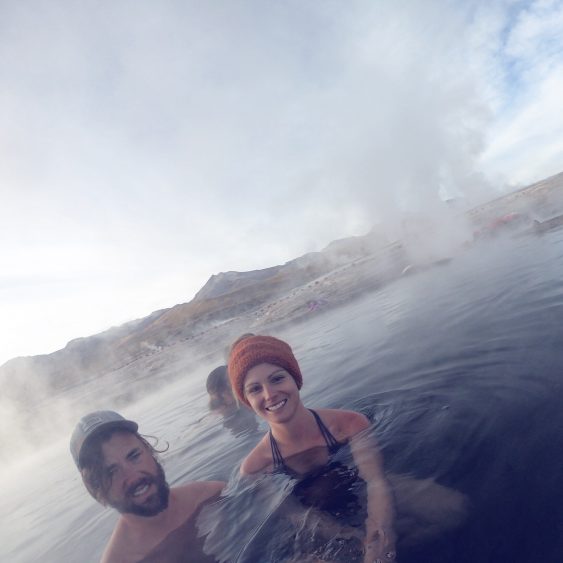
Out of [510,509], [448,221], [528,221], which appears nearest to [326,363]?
[510,509]

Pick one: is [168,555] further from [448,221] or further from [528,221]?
[448,221]

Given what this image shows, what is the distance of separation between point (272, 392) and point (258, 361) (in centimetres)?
30

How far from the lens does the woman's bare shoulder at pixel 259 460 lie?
377 centimetres

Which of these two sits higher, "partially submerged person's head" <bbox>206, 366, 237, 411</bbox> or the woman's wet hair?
the woman's wet hair

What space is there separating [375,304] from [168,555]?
1017 cm

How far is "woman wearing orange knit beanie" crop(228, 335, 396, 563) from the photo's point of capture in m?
3.16

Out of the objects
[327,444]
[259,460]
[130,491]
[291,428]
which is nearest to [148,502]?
[130,491]

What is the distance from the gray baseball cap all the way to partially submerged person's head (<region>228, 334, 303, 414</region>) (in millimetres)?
975

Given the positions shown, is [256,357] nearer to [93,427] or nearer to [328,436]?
[328,436]

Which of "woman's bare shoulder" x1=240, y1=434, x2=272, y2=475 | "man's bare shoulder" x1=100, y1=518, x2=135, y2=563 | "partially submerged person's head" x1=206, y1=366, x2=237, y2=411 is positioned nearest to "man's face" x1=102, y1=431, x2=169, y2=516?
"man's bare shoulder" x1=100, y1=518, x2=135, y2=563

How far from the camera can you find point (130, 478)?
3.14 m

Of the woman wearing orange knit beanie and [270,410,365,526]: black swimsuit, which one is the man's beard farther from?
[270,410,365,526]: black swimsuit

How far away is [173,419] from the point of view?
862 centimetres

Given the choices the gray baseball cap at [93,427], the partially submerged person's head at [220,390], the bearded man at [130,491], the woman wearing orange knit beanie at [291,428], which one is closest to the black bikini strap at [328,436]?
the woman wearing orange knit beanie at [291,428]
